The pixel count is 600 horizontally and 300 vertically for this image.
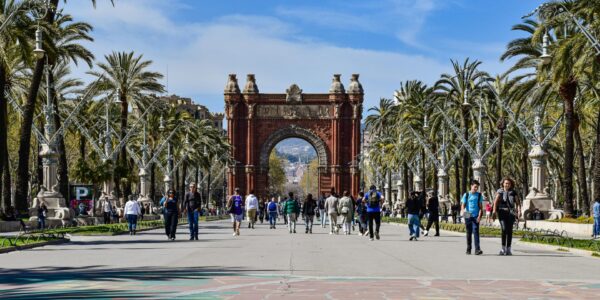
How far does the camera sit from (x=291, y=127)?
4245 inches

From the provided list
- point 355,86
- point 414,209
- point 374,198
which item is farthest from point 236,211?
point 355,86

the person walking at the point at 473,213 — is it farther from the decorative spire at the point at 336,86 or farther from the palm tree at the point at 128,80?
the decorative spire at the point at 336,86

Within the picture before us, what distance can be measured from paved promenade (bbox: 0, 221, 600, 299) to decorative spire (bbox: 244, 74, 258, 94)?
8654 centimetres

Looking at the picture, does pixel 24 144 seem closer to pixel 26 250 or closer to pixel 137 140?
pixel 26 250

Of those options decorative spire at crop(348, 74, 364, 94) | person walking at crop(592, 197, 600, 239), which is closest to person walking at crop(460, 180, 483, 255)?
person walking at crop(592, 197, 600, 239)

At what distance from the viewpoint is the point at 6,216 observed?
121ft

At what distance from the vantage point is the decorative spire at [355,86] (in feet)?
356

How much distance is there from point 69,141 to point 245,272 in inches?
2959

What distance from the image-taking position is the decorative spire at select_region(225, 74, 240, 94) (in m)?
109

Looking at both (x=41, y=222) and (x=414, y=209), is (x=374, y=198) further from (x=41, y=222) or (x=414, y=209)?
(x=41, y=222)

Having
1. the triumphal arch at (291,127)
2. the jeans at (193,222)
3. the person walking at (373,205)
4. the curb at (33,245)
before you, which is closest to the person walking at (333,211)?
the person walking at (373,205)

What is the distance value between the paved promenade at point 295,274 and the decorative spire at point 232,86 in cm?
8678

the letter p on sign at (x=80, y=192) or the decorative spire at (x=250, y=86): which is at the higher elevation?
the decorative spire at (x=250, y=86)

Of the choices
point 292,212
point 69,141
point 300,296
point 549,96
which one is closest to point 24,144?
point 292,212
